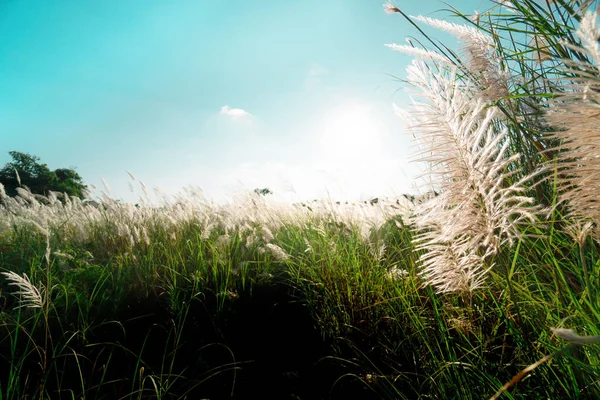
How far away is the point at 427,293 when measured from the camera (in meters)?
2.13

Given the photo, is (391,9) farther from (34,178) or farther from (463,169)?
(34,178)

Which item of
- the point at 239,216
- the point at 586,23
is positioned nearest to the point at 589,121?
the point at 586,23

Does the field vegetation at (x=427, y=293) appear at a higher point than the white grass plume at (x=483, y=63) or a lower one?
lower

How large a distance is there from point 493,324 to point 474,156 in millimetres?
1316

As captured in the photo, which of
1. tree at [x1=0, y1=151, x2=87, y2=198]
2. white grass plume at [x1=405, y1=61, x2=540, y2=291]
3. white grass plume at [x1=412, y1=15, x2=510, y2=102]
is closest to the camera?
white grass plume at [x1=405, y1=61, x2=540, y2=291]

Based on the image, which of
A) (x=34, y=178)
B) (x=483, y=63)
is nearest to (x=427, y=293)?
(x=483, y=63)

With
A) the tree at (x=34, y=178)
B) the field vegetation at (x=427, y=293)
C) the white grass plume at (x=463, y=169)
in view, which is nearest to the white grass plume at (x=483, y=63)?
the field vegetation at (x=427, y=293)

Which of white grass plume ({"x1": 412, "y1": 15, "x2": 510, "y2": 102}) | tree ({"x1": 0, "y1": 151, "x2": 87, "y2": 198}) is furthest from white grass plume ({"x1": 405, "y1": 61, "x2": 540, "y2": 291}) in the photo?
tree ({"x1": 0, "y1": 151, "x2": 87, "y2": 198})

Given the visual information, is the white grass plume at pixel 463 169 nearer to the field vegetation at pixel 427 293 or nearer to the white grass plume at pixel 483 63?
the field vegetation at pixel 427 293

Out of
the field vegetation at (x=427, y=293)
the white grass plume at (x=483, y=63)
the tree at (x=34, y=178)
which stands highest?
the tree at (x=34, y=178)

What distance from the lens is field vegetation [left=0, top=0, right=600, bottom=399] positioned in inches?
37.6

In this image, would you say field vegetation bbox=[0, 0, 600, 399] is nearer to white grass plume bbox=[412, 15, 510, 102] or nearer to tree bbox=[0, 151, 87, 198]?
white grass plume bbox=[412, 15, 510, 102]

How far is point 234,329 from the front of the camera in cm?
248

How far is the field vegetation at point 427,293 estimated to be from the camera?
96 cm
